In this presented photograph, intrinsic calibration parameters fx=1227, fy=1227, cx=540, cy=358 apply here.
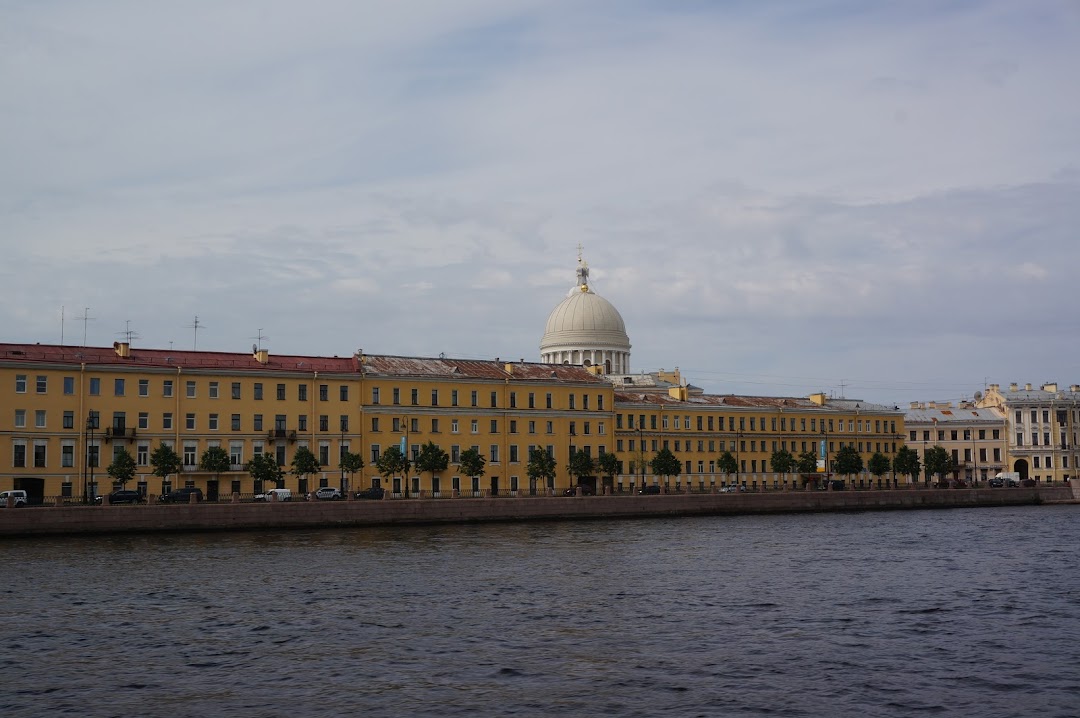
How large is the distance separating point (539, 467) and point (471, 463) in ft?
17.2

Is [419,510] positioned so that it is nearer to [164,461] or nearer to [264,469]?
[264,469]

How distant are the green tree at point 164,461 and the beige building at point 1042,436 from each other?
79595 mm

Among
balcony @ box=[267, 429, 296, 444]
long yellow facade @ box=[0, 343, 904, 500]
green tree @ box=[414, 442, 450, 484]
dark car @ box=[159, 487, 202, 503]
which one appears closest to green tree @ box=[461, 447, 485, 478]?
green tree @ box=[414, 442, 450, 484]

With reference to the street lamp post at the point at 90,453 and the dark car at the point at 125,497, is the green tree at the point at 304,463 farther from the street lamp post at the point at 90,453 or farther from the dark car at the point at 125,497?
the street lamp post at the point at 90,453

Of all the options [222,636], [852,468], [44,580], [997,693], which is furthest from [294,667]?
[852,468]

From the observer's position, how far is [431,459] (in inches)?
2790

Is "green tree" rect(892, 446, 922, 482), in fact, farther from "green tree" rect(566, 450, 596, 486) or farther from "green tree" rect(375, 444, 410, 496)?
"green tree" rect(375, 444, 410, 496)

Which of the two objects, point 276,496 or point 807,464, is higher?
point 807,464

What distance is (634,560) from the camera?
41.8 m

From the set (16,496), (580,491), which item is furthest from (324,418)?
(16,496)

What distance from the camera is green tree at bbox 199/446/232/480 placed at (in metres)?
64.2

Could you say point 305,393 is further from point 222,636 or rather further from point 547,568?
point 222,636

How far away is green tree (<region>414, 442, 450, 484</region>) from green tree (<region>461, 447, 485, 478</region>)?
3.73 feet

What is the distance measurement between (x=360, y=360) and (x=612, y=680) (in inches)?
2180
